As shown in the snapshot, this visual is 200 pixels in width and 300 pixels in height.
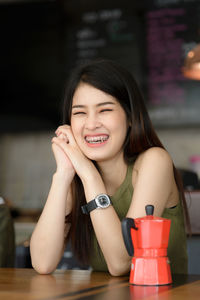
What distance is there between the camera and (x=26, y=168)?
3.85 meters

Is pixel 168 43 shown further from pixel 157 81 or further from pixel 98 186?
pixel 98 186

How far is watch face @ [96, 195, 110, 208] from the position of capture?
55.0 inches

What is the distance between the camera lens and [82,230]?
1605mm

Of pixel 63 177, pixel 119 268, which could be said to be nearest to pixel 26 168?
pixel 63 177

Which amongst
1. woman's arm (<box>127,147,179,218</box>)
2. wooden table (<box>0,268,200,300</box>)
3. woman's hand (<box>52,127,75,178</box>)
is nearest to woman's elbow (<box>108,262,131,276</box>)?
wooden table (<box>0,268,200,300</box>)

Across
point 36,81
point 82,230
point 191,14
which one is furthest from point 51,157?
point 82,230

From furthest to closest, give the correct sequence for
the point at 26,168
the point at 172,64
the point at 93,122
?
the point at 26,168
the point at 172,64
the point at 93,122

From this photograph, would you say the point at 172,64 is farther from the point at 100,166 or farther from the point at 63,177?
the point at 63,177

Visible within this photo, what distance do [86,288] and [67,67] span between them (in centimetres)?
274

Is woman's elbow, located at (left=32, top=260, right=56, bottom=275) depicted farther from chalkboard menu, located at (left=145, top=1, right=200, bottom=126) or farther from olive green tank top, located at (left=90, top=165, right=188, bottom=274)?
chalkboard menu, located at (left=145, top=1, right=200, bottom=126)

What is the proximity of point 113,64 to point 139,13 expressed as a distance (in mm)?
2073

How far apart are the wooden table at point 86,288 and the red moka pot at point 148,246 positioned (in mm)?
25

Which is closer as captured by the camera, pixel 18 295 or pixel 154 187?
pixel 18 295

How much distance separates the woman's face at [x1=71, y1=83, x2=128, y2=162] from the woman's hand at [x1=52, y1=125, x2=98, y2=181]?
Result: 0.11 feet
